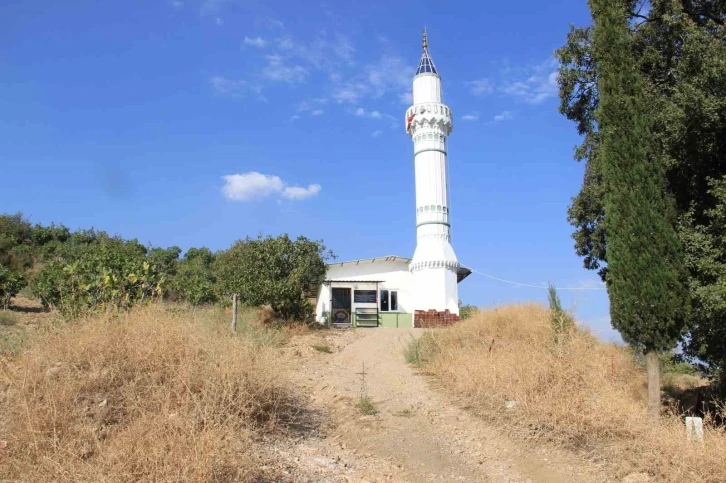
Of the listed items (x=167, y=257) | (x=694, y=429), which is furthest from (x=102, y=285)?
(x=167, y=257)

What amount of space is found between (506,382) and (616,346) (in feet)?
19.1

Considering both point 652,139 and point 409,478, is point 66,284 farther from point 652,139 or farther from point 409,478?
point 652,139

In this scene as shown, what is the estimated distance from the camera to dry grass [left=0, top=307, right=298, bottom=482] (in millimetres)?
5008

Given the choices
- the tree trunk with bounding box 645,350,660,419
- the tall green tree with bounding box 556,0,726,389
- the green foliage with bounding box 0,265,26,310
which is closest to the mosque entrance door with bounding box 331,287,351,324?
the green foliage with bounding box 0,265,26,310

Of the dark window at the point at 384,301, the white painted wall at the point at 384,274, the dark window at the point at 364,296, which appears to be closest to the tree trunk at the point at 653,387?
the dark window at the point at 364,296

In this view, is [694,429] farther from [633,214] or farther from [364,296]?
[364,296]

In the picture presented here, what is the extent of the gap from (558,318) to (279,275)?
11764 mm

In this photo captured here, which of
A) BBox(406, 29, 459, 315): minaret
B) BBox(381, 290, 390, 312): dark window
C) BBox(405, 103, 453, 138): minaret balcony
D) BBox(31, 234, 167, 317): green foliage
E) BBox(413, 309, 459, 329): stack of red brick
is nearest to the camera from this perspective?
BBox(31, 234, 167, 317): green foliage

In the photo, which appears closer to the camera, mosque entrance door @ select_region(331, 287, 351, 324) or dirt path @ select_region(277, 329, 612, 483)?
dirt path @ select_region(277, 329, 612, 483)

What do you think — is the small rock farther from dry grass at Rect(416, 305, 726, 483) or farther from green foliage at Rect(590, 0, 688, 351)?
green foliage at Rect(590, 0, 688, 351)

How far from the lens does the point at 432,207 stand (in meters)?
31.5

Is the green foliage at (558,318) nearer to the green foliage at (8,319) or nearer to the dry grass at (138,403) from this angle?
the dry grass at (138,403)

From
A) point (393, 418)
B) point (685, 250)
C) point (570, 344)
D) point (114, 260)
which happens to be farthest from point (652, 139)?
point (114, 260)

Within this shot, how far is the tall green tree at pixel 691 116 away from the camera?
8.90m
